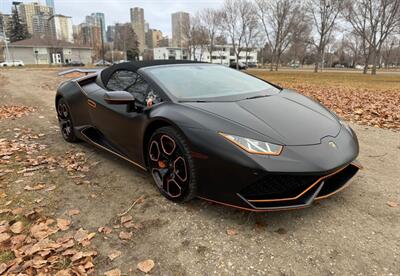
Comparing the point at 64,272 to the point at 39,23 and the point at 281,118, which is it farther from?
the point at 39,23

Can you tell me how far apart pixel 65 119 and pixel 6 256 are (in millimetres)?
2776

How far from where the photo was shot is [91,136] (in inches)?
154

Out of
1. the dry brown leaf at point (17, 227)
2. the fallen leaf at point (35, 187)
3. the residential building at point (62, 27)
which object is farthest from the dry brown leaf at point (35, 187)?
the residential building at point (62, 27)

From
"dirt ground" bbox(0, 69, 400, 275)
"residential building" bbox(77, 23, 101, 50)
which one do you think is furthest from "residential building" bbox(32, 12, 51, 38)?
"dirt ground" bbox(0, 69, 400, 275)

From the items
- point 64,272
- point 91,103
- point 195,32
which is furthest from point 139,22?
point 64,272

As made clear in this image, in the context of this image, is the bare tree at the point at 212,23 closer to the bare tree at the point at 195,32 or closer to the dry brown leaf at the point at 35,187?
the bare tree at the point at 195,32

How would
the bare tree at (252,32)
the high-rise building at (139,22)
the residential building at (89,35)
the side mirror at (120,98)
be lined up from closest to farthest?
the side mirror at (120,98) < the bare tree at (252,32) < the residential building at (89,35) < the high-rise building at (139,22)

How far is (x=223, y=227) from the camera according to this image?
2.39 metres

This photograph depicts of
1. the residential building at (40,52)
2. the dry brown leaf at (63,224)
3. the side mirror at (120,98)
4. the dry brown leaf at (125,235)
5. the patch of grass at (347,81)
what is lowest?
the dry brown leaf at (63,224)

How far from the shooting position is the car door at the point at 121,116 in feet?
10.1

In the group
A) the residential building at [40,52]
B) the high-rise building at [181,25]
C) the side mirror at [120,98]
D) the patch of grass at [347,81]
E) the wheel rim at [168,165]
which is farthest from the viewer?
the residential building at [40,52]

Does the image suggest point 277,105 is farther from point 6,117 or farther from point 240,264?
point 6,117

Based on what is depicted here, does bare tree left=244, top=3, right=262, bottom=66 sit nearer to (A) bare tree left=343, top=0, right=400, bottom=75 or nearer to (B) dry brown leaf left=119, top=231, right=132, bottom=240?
(A) bare tree left=343, top=0, right=400, bottom=75

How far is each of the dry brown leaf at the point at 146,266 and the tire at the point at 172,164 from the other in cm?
67
